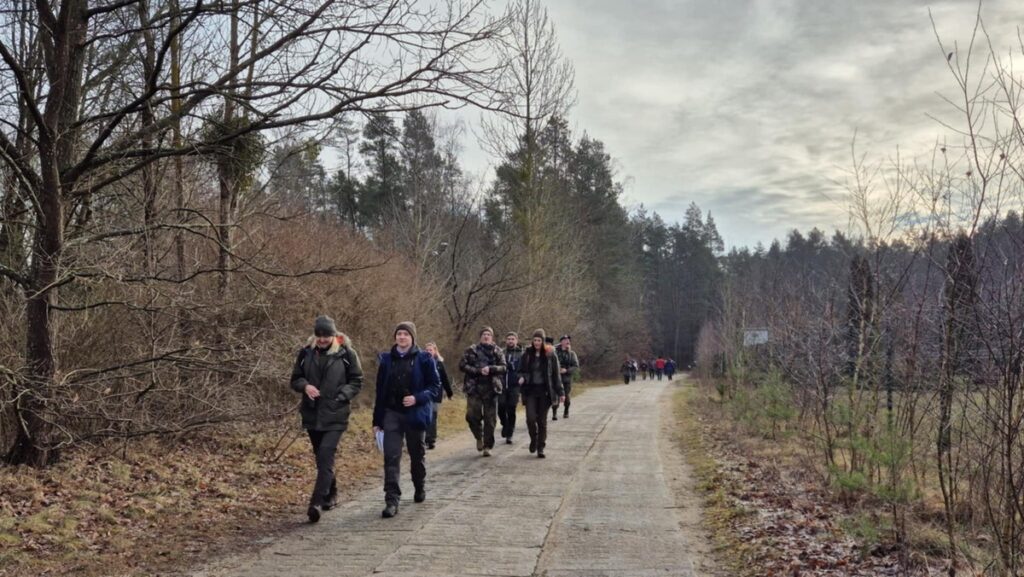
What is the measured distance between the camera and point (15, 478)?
737 centimetres

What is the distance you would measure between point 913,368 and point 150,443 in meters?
9.33

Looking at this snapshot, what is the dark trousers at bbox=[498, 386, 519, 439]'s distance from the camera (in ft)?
42.3

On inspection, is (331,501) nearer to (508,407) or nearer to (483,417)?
(483,417)

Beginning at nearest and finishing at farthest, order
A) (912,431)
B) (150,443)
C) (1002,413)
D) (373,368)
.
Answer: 1. (1002,413)
2. (912,431)
3. (150,443)
4. (373,368)

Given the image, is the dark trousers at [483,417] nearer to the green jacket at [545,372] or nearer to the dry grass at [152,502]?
the green jacket at [545,372]

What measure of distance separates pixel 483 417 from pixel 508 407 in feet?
3.97

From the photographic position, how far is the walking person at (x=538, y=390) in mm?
11516

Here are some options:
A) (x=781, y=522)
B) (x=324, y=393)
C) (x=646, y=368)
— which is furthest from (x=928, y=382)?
(x=646, y=368)

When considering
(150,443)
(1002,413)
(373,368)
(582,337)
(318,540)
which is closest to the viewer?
(1002,413)

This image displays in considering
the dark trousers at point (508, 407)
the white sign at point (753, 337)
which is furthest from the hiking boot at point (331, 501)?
the white sign at point (753, 337)

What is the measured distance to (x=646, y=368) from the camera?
6588cm

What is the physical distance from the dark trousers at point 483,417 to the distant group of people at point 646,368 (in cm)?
3906

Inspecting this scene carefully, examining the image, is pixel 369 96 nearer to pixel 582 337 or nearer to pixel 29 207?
pixel 29 207

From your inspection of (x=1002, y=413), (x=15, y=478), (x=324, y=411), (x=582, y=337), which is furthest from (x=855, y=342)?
(x=582, y=337)
